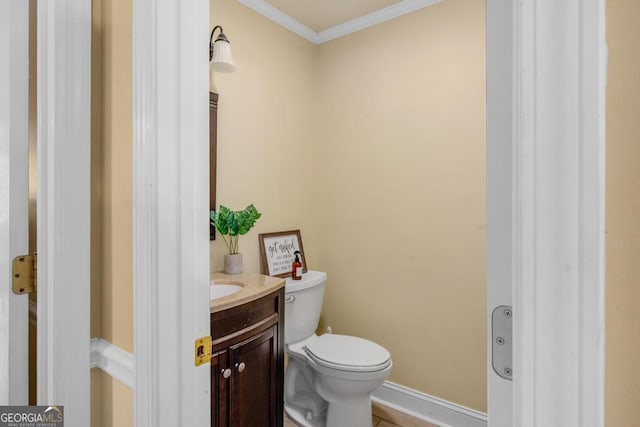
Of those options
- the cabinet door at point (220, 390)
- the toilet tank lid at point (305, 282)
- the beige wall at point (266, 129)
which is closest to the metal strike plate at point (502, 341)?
the cabinet door at point (220, 390)

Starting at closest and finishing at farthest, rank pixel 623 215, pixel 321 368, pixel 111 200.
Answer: pixel 623 215 < pixel 111 200 < pixel 321 368

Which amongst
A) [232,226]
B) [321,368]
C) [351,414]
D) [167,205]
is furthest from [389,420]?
[167,205]

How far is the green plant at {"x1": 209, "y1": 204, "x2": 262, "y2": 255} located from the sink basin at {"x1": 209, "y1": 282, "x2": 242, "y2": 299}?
295 mm

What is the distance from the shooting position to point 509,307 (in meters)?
0.41

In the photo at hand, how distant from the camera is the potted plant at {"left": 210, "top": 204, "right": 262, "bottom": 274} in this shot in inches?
73.0

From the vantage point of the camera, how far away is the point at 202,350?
748mm

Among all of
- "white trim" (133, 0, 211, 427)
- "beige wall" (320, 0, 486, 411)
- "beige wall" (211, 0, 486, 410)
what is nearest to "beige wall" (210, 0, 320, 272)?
"beige wall" (211, 0, 486, 410)

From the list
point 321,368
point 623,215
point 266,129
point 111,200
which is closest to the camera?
point 623,215

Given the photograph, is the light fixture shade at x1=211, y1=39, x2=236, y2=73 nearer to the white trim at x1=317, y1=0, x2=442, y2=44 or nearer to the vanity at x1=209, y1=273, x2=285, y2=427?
the white trim at x1=317, y1=0, x2=442, y2=44

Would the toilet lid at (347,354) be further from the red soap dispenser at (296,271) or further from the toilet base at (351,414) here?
the red soap dispenser at (296,271)

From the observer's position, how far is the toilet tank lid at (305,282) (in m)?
1.98

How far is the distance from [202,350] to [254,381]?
2.80ft

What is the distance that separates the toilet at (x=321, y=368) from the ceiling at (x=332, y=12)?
1.61 meters

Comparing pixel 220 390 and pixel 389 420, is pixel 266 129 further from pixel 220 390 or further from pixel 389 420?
pixel 389 420
